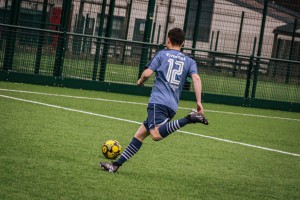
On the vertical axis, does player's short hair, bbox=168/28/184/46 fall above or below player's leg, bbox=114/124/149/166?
above

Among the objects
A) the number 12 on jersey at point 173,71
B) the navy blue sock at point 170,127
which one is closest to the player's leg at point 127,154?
the navy blue sock at point 170,127

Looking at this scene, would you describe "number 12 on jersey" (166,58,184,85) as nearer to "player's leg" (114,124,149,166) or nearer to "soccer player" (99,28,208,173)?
"soccer player" (99,28,208,173)

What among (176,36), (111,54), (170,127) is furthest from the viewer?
(111,54)

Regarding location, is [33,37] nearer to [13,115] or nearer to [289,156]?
[13,115]

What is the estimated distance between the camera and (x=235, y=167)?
311 inches

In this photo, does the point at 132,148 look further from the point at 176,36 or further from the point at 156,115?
the point at 176,36

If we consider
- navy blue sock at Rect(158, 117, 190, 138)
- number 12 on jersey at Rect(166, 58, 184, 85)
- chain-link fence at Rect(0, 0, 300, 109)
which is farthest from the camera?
chain-link fence at Rect(0, 0, 300, 109)

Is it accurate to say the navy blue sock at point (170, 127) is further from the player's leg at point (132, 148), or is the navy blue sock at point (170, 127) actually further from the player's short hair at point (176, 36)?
the player's short hair at point (176, 36)

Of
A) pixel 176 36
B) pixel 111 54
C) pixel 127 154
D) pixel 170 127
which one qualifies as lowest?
pixel 127 154

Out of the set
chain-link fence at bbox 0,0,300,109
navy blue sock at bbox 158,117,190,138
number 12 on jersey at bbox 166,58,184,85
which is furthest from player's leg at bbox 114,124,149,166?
→ chain-link fence at bbox 0,0,300,109

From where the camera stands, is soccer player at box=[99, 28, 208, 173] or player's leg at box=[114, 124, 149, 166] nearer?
soccer player at box=[99, 28, 208, 173]

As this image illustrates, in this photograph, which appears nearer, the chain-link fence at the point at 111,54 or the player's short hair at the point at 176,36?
the player's short hair at the point at 176,36

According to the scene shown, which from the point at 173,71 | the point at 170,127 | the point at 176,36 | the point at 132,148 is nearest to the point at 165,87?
the point at 173,71

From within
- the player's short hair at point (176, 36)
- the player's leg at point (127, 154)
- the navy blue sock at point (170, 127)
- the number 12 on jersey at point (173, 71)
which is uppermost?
the player's short hair at point (176, 36)
